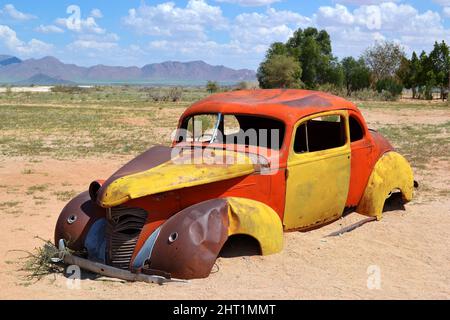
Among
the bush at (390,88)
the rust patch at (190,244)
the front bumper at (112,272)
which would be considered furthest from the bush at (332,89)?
the front bumper at (112,272)

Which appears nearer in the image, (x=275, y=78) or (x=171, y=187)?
(x=171, y=187)

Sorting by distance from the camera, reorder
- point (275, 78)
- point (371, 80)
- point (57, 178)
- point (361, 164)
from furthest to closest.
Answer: point (371, 80) → point (275, 78) → point (57, 178) → point (361, 164)

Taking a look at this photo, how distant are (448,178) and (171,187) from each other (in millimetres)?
7061

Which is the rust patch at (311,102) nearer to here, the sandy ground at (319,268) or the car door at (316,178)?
the car door at (316,178)

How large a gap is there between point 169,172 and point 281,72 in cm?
4376

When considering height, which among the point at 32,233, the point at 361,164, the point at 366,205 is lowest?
the point at 32,233

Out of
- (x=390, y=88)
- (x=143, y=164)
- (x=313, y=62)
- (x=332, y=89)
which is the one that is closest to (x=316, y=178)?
(x=143, y=164)

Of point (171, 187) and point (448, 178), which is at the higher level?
point (171, 187)

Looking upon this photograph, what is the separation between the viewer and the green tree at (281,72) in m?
47.6

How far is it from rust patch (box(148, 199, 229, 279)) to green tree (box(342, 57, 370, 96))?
4995 cm

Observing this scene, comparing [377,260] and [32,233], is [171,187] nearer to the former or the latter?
[377,260]

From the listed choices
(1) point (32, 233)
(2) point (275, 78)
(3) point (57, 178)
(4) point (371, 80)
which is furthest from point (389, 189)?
(4) point (371, 80)

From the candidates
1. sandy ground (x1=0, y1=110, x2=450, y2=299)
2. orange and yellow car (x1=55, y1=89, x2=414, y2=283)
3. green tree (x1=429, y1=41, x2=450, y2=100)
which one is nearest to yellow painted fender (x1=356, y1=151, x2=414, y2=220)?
orange and yellow car (x1=55, y1=89, x2=414, y2=283)

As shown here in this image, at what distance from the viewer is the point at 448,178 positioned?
10.3 metres
